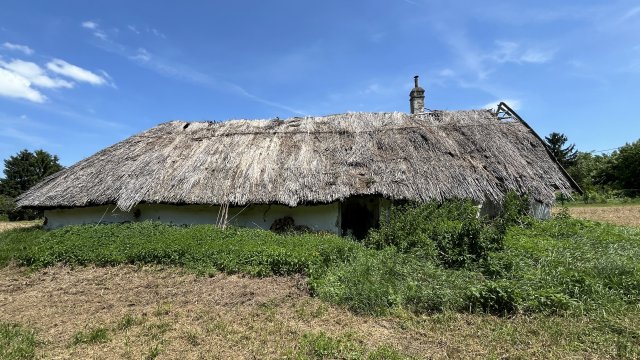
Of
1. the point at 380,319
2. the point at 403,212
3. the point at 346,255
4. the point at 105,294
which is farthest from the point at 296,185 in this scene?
the point at 380,319

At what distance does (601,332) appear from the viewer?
13.8 feet

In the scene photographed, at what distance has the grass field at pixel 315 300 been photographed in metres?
4.14

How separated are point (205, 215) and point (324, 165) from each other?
3.72 m

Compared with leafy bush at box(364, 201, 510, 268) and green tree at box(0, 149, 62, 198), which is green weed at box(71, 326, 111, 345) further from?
green tree at box(0, 149, 62, 198)

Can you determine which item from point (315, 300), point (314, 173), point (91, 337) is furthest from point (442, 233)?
point (91, 337)

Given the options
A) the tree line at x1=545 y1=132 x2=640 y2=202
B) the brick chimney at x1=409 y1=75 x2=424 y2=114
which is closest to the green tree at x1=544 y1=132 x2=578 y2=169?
the tree line at x1=545 y1=132 x2=640 y2=202

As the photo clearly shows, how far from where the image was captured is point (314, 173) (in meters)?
11.0

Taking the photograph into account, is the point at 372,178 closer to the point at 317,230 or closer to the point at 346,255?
the point at 317,230

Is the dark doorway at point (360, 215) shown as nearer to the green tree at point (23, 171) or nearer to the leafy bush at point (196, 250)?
the leafy bush at point (196, 250)

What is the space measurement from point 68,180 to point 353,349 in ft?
38.6

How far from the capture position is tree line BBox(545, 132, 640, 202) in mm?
28750

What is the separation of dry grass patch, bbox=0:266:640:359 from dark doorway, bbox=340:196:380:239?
536 centimetres

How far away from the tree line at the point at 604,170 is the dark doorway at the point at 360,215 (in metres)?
21.5

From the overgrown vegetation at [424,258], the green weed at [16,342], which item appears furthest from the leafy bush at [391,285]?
the green weed at [16,342]
